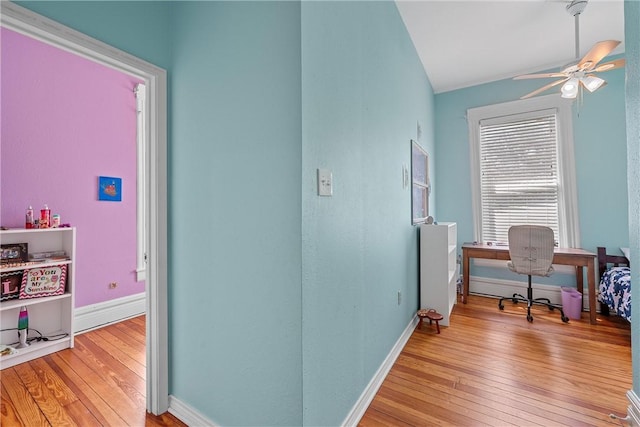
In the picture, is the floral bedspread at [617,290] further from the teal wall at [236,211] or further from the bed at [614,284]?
the teal wall at [236,211]

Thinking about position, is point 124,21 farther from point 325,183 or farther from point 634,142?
point 634,142

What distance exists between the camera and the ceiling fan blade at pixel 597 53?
2117 millimetres

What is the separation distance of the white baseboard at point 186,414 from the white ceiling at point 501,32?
3286 mm

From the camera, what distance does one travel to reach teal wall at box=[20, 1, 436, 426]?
1.15 m

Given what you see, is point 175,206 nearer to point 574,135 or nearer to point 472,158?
point 472,158

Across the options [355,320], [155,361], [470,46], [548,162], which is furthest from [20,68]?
[548,162]

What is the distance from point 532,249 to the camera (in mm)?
3082

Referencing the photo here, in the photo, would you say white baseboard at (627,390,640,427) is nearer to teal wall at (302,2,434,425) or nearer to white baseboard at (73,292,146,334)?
teal wall at (302,2,434,425)

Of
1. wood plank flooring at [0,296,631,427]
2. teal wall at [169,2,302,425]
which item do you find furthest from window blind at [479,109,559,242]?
teal wall at [169,2,302,425]

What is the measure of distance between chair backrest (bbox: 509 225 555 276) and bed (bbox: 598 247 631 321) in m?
0.49

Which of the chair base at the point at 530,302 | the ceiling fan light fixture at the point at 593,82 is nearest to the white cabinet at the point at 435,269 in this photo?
the chair base at the point at 530,302

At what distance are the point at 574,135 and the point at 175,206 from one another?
438 centimetres

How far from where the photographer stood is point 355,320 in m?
1.56

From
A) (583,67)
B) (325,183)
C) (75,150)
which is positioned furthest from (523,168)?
(75,150)
